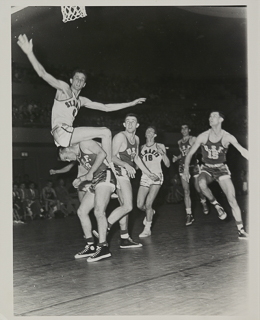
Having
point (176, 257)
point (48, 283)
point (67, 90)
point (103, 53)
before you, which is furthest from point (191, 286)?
point (103, 53)

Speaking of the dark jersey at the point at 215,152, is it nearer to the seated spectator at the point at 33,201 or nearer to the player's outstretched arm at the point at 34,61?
the player's outstretched arm at the point at 34,61

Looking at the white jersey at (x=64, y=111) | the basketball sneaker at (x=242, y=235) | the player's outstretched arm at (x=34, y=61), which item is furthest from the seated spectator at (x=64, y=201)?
the basketball sneaker at (x=242, y=235)

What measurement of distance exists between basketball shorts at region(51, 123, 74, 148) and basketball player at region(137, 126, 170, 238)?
5.73ft

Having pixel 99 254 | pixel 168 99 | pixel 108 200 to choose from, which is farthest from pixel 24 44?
pixel 168 99

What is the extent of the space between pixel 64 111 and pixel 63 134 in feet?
1.34

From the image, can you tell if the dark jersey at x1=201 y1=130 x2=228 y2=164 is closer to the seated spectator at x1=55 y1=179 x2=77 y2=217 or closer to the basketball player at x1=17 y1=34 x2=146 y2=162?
the basketball player at x1=17 y1=34 x2=146 y2=162

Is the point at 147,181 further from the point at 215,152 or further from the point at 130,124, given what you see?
the point at 130,124

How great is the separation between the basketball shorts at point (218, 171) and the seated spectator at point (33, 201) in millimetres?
4900

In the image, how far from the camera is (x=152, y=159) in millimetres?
7027

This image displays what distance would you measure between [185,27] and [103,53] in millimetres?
3758

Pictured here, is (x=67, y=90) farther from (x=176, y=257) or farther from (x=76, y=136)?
(x=176, y=257)

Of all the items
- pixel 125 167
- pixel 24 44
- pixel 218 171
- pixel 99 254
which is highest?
pixel 24 44

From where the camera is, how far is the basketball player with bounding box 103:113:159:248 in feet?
17.6

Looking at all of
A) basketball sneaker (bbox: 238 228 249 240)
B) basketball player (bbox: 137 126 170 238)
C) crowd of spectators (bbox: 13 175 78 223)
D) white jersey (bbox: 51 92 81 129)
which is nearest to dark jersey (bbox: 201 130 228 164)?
basketball player (bbox: 137 126 170 238)
